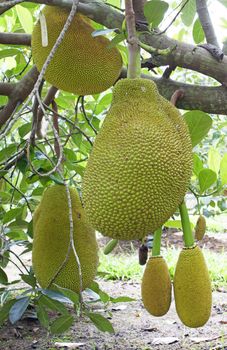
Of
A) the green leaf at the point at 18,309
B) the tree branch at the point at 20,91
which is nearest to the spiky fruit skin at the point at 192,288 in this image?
the green leaf at the point at 18,309

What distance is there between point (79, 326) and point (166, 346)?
0.40 metres

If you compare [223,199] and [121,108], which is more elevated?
[121,108]

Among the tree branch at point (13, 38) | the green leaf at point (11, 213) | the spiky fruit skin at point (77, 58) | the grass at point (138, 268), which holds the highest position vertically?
the tree branch at point (13, 38)

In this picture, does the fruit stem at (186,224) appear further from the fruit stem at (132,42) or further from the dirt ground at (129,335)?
the dirt ground at (129,335)

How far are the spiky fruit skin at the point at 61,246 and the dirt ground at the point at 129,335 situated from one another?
0.93 meters

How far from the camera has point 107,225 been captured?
0.61 metres

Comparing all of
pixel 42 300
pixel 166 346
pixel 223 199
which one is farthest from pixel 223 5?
pixel 166 346

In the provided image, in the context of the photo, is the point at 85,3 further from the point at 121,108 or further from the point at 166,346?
the point at 166,346

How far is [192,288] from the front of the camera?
72 cm

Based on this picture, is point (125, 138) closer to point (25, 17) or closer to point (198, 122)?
point (198, 122)

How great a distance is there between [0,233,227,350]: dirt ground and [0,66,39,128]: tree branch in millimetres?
1016

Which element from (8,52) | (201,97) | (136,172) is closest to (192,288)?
(136,172)

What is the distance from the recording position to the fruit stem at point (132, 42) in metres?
0.66

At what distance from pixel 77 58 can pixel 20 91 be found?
32cm
